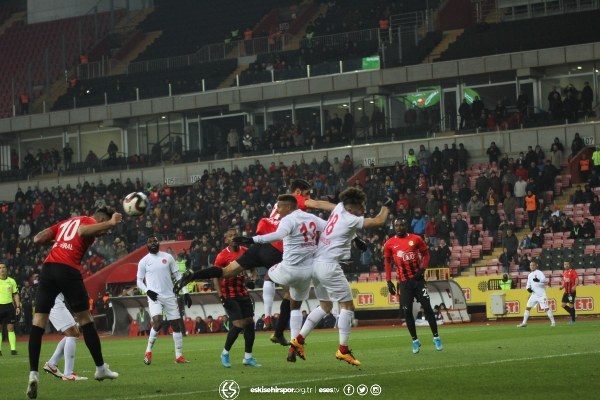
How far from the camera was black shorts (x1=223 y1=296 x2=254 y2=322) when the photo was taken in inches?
739

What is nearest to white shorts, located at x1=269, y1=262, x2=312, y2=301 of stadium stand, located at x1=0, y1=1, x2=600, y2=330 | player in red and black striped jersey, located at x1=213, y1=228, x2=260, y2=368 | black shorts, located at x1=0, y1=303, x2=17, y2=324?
player in red and black striped jersey, located at x1=213, y1=228, x2=260, y2=368

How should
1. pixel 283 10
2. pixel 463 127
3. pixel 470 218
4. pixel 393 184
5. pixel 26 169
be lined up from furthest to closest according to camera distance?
pixel 283 10 → pixel 26 169 → pixel 463 127 → pixel 393 184 → pixel 470 218

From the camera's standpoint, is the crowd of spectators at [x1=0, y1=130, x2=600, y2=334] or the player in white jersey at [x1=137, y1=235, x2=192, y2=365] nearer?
the player in white jersey at [x1=137, y1=235, x2=192, y2=365]

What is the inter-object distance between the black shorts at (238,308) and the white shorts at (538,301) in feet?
48.7

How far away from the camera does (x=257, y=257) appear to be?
17.4 metres

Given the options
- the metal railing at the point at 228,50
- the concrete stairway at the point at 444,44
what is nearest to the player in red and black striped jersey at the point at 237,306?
the concrete stairway at the point at 444,44

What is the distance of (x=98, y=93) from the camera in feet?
210

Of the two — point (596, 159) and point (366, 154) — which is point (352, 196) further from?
point (366, 154)

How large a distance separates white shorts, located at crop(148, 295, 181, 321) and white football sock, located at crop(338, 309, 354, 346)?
17.5 ft

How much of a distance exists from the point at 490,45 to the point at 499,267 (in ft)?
55.8

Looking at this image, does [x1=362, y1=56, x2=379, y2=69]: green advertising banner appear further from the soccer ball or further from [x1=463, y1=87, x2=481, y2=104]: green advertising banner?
the soccer ball

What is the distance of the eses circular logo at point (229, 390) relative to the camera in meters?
12.6

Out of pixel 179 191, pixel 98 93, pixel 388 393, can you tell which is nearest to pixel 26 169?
pixel 98 93

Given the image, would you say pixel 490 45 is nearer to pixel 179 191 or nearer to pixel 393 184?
pixel 393 184
